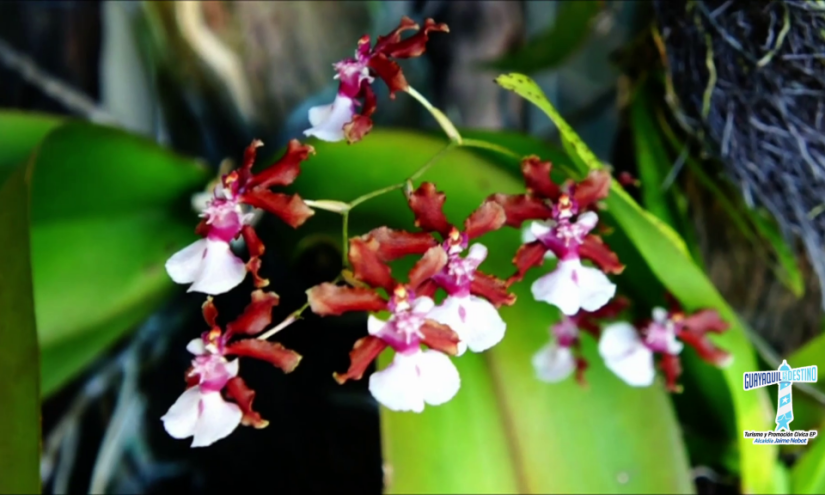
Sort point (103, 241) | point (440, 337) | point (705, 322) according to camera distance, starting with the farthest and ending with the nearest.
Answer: point (103, 241), point (705, 322), point (440, 337)

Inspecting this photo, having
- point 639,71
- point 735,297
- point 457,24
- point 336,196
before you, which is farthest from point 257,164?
point 735,297

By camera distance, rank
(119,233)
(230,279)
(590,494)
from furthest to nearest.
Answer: (119,233)
(590,494)
(230,279)

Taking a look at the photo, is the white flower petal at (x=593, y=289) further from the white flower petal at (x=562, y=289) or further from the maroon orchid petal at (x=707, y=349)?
the maroon orchid petal at (x=707, y=349)

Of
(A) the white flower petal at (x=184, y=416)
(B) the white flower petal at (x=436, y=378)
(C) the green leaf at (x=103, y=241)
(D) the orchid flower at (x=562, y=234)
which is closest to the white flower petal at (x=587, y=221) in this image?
(D) the orchid flower at (x=562, y=234)

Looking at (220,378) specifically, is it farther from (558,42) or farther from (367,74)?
(558,42)

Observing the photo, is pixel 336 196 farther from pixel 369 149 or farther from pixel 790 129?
pixel 790 129

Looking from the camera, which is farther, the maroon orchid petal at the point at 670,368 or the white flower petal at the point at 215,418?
the maroon orchid petal at the point at 670,368

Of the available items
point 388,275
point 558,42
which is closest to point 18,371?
point 388,275
